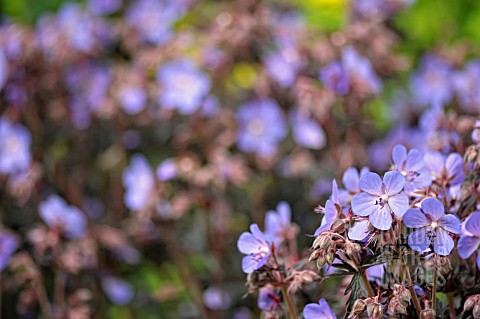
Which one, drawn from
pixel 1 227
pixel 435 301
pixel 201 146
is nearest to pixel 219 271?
pixel 201 146

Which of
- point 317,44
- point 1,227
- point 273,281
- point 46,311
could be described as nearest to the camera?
point 273,281

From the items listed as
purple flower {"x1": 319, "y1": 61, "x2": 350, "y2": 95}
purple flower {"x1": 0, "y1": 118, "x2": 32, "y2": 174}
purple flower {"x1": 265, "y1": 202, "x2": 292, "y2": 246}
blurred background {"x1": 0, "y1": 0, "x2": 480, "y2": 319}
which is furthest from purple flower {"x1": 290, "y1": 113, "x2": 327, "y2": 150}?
purple flower {"x1": 265, "y1": 202, "x2": 292, "y2": 246}

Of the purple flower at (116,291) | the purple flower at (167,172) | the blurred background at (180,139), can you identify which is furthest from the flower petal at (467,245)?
the purple flower at (116,291)

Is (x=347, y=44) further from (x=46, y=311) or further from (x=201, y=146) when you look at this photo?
(x=46, y=311)

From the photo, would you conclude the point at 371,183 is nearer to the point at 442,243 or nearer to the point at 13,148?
the point at 442,243

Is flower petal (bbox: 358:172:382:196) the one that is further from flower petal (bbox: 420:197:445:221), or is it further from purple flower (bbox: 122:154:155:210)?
purple flower (bbox: 122:154:155:210)

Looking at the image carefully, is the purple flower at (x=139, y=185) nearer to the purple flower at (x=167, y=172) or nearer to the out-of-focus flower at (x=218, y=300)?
the purple flower at (x=167, y=172)
